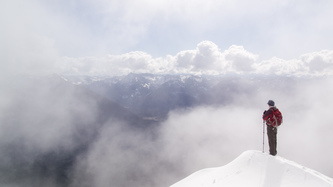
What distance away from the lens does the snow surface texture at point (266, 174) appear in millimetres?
10195

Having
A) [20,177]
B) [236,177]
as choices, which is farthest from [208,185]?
[20,177]

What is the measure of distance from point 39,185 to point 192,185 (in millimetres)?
234962

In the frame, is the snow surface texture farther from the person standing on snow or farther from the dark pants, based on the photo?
the person standing on snow

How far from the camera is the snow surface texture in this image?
1020 cm

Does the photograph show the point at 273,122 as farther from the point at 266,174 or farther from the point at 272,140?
the point at 266,174

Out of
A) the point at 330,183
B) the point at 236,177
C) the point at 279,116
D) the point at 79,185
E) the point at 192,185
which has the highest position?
the point at 279,116

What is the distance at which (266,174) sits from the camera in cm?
1130

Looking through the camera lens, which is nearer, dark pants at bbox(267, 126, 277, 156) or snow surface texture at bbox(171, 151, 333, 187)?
snow surface texture at bbox(171, 151, 333, 187)

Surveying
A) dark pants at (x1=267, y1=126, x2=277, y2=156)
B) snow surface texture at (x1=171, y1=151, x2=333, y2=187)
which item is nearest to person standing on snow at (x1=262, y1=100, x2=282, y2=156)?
dark pants at (x1=267, y1=126, x2=277, y2=156)

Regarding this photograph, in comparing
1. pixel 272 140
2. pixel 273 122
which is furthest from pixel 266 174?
pixel 273 122

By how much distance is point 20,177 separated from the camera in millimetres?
186875

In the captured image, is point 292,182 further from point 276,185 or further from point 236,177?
point 236,177

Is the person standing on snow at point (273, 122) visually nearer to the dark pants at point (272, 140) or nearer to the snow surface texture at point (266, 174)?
the dark pants at point (272, 140)

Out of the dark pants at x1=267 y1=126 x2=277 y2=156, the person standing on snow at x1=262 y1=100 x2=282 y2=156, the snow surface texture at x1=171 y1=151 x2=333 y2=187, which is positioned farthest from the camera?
the dark pants at x1=267 y1=126 x2=277 y2=156
